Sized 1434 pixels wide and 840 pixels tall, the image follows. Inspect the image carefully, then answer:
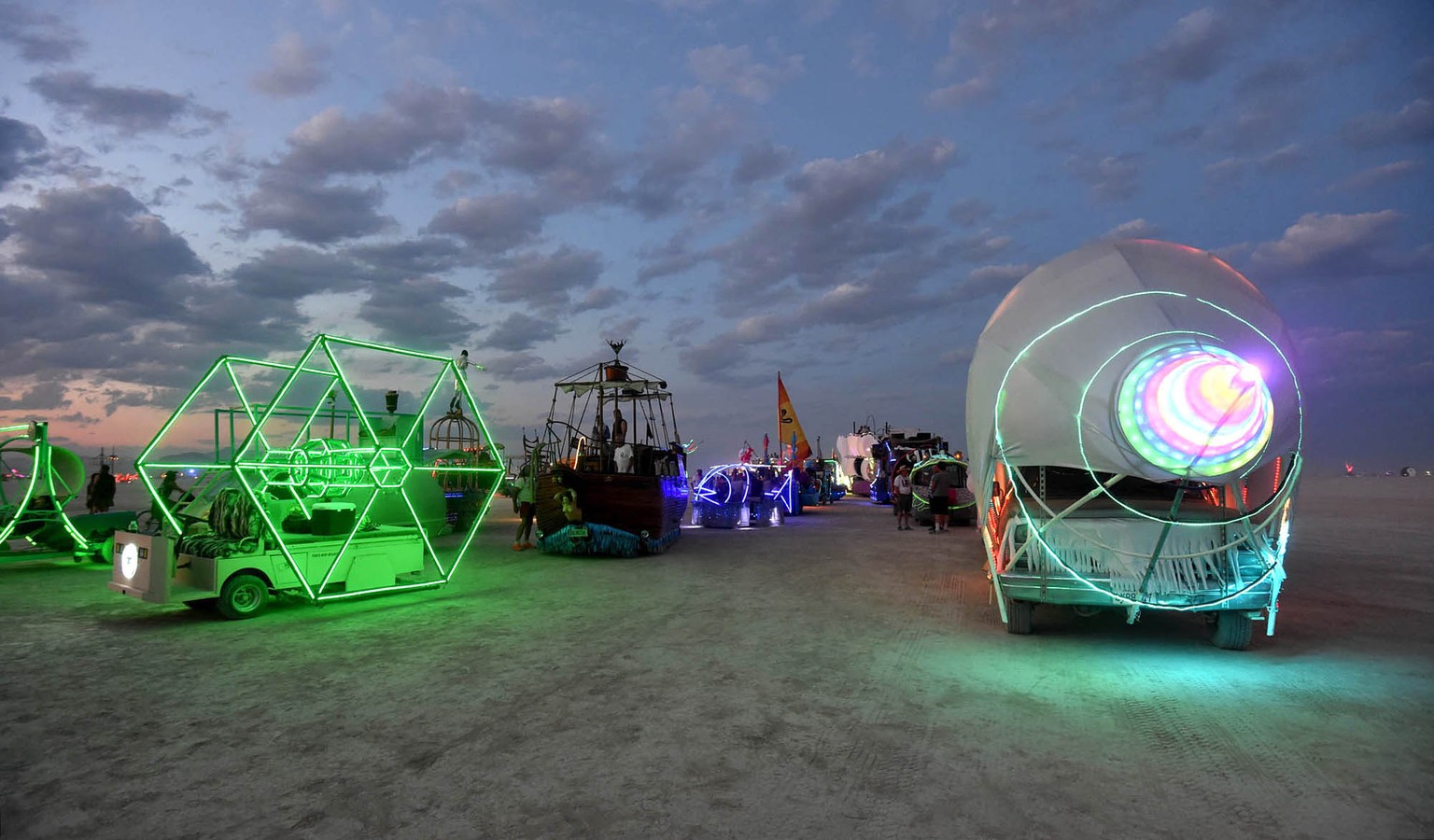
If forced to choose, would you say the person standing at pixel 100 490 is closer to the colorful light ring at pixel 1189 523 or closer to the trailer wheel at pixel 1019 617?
the trailer wheel at pixel 1019 617

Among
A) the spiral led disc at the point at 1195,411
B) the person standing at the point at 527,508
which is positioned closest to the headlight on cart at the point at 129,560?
the person standing at the point at 527,508

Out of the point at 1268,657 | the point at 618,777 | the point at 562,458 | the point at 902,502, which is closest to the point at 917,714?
the point at 618,777

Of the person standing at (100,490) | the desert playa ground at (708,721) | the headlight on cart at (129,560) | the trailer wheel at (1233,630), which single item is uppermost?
the person standing at (100,490)

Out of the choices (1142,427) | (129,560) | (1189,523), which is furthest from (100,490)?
(1189,523)

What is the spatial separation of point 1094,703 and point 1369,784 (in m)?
1.52

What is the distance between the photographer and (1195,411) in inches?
225

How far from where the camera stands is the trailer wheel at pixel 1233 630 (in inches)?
255

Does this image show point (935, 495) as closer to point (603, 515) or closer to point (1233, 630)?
point (603, 515)

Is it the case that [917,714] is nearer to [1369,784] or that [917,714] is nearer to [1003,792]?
[1003,792]

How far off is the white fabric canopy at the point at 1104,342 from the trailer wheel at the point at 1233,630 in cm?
A: 185

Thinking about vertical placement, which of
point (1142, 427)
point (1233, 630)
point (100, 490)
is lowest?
point (1233, 630)

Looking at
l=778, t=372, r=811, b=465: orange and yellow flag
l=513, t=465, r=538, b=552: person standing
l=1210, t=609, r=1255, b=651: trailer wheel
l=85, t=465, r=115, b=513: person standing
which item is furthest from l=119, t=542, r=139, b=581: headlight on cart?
l=778, t=372, r=811, b=465: orange and yellow flag

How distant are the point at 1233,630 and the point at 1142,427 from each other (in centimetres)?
243

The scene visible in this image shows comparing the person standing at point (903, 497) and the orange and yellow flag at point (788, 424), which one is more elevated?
the orange and yellow flag at point (788, 424)
